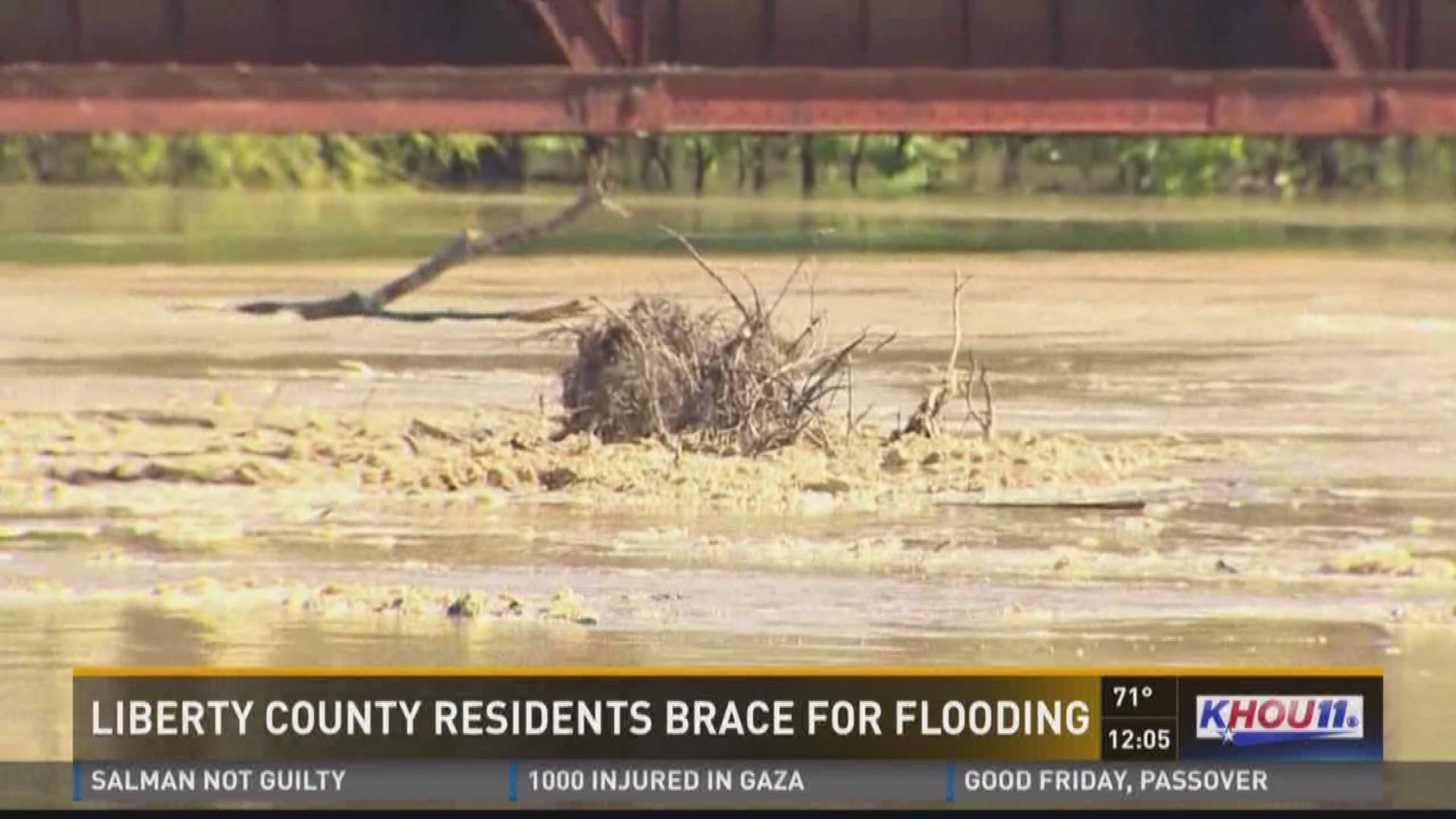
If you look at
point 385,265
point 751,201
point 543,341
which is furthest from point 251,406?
point 751,201

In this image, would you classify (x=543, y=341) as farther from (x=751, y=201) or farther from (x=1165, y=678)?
(x=751, y=201)

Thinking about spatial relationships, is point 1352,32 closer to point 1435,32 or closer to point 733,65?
point 1435,32

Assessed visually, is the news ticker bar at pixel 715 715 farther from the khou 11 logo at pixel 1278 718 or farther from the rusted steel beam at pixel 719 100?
the rusted steel beam at pixel 719 100

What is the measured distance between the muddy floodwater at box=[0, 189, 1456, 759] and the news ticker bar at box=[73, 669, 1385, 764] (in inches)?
16.7

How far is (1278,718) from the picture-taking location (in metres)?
14.7

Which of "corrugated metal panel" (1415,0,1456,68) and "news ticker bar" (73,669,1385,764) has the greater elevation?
"corrugated metal panel" (1415,0,1456,68)

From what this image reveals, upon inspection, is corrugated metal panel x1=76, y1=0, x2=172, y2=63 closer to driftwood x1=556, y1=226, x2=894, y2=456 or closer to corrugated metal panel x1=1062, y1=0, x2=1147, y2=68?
driftwood x1=556, y1=226, x2=894, y2=456

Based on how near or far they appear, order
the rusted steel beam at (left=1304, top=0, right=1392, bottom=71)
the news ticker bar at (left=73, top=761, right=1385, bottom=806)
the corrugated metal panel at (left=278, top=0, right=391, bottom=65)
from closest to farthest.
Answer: the news ticker bar at (left=73, top=761, right=1385, bottom=806), the rusted steel beam at (left=1304, top=0, right=1392, bottom=71), the corrugated metal panel at (left=278, top=0, right=391, bottom=65)

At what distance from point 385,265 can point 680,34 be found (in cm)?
2177

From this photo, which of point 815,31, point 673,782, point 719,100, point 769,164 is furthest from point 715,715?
point 769,164

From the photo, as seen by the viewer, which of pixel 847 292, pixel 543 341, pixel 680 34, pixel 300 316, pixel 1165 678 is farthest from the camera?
pixel 847 292

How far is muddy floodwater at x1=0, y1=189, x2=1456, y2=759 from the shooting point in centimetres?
1683

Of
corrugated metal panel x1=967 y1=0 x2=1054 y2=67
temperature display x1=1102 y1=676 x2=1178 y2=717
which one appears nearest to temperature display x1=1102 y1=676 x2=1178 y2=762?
temperature display x1=1102 y1=676 x2=1178 y2=717

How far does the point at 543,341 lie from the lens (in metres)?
32.7
